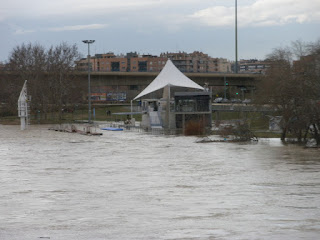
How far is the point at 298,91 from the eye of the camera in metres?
43.0

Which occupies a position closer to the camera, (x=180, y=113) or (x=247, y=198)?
(x=247, y=198)

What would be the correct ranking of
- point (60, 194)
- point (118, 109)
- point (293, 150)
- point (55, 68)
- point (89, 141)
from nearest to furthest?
point (60, 194) < point (293, 150) < point (89, 141) < point (55, 68) < point (118, 109)

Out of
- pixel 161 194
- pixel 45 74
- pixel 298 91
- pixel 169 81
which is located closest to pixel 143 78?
pixel 45 74

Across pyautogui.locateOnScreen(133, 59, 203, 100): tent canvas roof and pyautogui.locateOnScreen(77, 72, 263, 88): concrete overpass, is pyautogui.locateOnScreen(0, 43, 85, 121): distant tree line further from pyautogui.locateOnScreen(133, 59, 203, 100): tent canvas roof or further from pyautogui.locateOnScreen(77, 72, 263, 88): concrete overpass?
pyautogui.locateOnScreen(133, 59, 203, 100): tent canvas roof

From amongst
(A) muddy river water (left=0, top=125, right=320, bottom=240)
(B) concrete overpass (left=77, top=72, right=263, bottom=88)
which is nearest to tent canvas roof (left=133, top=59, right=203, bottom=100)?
(A) muddy river water (left=0, top=125, right=320, bottom=240)

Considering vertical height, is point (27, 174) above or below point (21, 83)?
below

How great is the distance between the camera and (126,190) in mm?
22062

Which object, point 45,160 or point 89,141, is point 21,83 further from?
point 45,160

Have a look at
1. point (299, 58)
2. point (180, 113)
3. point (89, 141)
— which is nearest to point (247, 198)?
point (299, 58)

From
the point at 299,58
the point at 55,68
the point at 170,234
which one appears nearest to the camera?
the point at 170,234

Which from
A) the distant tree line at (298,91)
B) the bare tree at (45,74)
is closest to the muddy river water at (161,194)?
the distant tree line at (298,91)

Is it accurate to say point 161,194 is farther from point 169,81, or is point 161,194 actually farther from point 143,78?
point 143,78

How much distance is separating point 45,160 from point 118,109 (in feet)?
234

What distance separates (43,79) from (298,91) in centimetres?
5859
